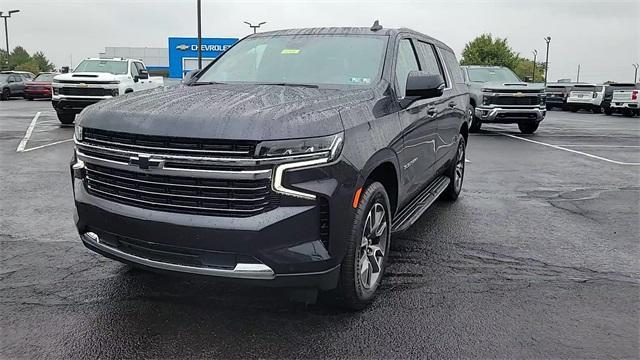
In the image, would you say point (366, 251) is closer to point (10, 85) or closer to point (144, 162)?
point (144, 162)

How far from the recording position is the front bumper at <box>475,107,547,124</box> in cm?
1588

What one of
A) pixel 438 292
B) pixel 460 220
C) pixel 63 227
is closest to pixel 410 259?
pixel 438 292

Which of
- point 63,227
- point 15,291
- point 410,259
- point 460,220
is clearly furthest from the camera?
point 460,220

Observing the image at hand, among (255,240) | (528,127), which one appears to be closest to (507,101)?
(528,127)

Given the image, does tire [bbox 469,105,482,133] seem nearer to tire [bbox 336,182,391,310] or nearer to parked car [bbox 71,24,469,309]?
parked car [bbox 71,24,469,309]

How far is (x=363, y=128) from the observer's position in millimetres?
3475

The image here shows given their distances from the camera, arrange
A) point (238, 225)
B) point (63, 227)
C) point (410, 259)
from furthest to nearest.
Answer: point (63, 227), point (410, 259), point (238, 225)

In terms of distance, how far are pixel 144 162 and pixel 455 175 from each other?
4.79 meters

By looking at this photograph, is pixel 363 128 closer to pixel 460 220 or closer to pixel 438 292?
pixel 438 292

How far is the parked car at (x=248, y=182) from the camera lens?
297cm

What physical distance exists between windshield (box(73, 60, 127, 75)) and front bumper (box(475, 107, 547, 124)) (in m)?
10.7

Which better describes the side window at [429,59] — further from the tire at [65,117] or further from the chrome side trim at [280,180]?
the tire at [65,117]

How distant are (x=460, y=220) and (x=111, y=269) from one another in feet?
12.2

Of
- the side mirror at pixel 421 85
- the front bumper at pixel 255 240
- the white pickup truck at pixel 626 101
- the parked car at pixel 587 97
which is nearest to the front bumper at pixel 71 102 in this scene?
the side mirror at pixel 421 85
